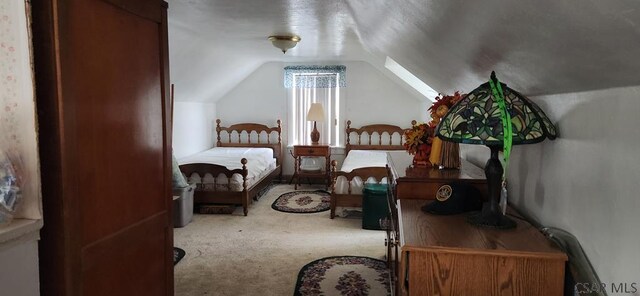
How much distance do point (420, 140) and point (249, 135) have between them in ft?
15.7

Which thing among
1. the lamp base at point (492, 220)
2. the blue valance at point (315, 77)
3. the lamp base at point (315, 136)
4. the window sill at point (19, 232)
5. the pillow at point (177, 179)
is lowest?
the pillow at point (177, 179)

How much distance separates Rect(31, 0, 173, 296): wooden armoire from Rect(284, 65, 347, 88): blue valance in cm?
469

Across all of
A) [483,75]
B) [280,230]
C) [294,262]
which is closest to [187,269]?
[294,262]

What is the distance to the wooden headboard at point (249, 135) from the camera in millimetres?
6711

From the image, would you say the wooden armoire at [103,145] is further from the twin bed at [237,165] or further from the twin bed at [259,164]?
the twin bed at [237,165]

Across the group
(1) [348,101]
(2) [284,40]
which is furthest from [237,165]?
(1) [348,101]

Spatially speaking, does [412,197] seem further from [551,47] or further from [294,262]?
[294,262]

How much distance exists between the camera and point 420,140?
91.9 inches

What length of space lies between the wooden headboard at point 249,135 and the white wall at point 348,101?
0.35 ft

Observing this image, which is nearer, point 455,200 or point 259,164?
point 455,200

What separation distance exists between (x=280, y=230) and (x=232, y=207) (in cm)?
92

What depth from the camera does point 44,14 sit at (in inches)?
48.4

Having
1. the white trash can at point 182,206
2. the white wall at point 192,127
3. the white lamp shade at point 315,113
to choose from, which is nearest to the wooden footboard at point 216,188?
the white trash can at point 182,206

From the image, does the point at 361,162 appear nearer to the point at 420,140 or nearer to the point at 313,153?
the point at 313,153
